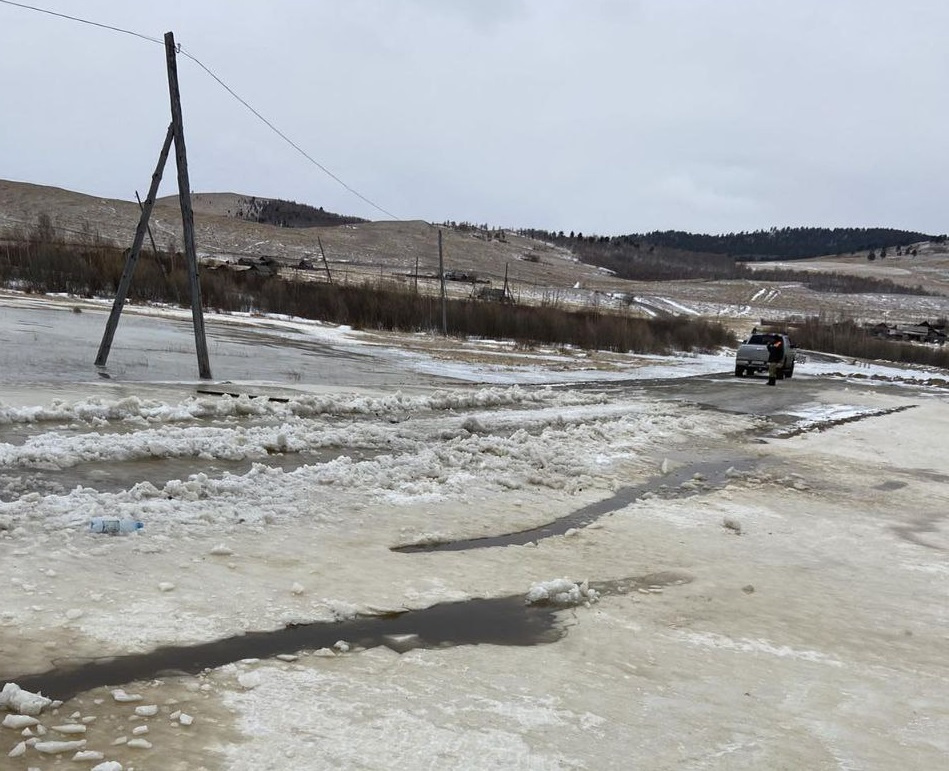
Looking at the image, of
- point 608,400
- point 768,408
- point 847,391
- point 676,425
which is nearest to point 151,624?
point 676,425

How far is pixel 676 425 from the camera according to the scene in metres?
14.7

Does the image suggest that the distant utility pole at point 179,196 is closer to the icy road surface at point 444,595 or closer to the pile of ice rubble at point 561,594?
the icy road surface at point 444,595

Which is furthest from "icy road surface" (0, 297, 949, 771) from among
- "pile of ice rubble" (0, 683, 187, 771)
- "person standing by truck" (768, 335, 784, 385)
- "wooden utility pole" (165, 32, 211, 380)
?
"person standing by truck" (768, 335, 784, 385)

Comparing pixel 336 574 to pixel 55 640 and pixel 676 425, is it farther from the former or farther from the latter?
pixel 676 425

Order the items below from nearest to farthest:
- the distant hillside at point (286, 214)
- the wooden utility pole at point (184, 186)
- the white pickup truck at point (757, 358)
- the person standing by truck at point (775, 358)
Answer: the wooden utility pole at point (184, 186)
the person standing by truck at point (775, 358)
the white pickup truck at point (757, 358)
the distant hillside at point (286, 214)

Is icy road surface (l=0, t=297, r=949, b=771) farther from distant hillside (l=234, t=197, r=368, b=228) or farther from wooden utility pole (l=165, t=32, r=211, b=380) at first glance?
distant hillside (l=234, t=197, r=368, b=228)

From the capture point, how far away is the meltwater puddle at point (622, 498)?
6703mm

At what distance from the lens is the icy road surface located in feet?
11.9

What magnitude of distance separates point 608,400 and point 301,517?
12.4m

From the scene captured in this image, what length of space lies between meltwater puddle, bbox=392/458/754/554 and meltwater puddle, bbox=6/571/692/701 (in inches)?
45.0

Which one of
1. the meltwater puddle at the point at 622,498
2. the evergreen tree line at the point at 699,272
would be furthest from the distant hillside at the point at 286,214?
the meltwater puddle at the point at 622,498

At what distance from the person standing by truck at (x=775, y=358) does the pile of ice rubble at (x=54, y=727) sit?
27324 millimetres

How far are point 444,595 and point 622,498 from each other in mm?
3946

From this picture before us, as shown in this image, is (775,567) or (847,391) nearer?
(775,567)
